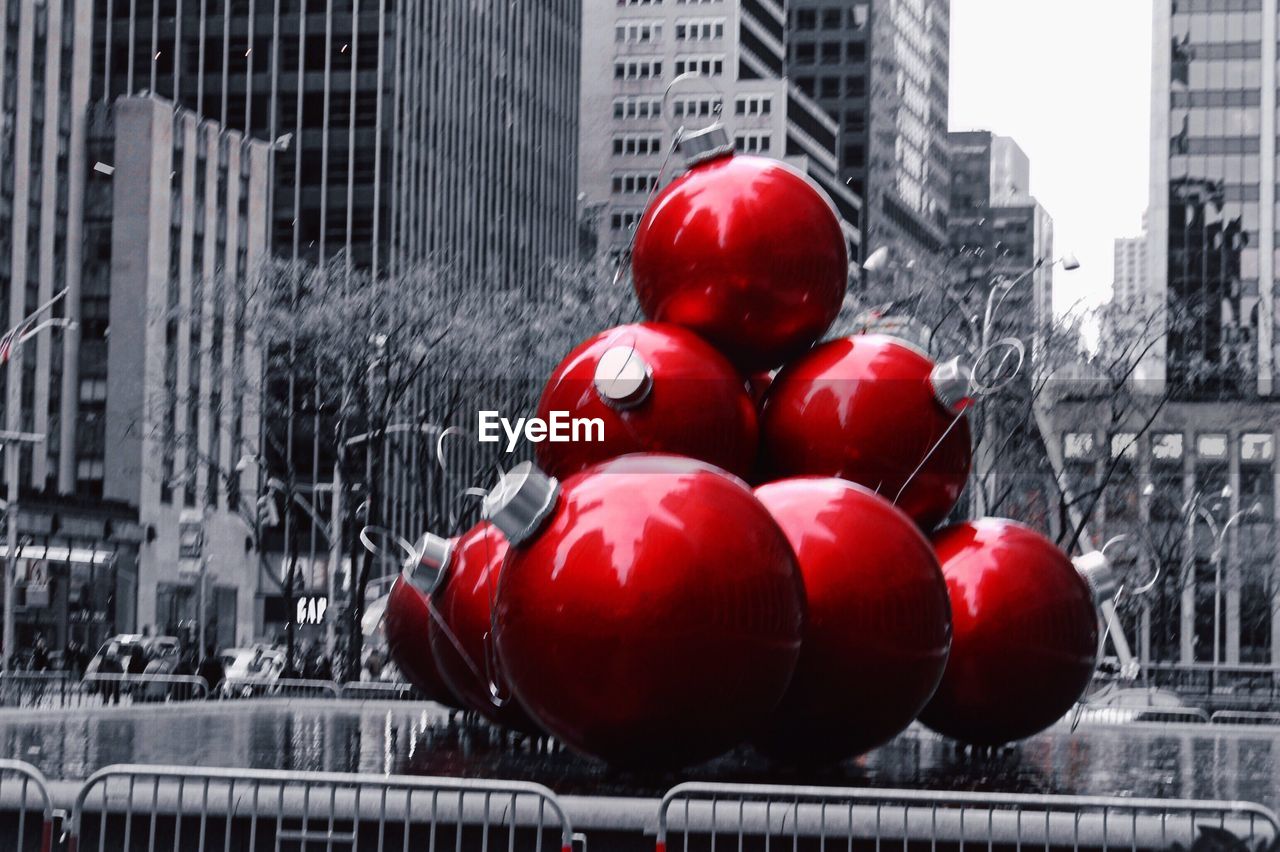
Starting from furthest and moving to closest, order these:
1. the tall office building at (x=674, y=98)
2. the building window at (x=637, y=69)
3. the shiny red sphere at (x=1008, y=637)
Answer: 1. the building window at (x=637, y=69)
2. the tall office building at (x=674, y=98)
3. the shiny red sphere at (x=1008, y=637)

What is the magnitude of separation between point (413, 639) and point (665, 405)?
13.4ft

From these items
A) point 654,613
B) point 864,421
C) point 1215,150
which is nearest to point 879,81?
point 1215,150

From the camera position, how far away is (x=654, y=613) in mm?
11305

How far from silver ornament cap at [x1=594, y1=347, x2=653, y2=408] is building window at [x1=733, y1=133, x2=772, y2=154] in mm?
102640

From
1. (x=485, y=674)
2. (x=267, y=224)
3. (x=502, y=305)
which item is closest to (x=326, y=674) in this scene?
(x=502, y=305)

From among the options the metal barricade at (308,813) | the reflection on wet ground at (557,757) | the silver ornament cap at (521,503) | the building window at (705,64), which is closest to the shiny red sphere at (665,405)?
the silver ornament cap at (521,503)

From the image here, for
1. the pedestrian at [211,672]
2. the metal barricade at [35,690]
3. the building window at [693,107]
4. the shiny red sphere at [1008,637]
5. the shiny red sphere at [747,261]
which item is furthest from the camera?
the building window at [693,107]

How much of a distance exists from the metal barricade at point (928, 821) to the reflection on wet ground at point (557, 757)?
189 centimetres

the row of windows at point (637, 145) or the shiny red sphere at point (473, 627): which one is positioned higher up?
the row of windows at point (637, 145)

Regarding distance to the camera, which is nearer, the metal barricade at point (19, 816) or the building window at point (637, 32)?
the metal barricade at point (19, 816)

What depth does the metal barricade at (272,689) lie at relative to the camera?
102 feet

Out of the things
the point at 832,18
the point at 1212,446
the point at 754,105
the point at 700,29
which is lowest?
the point at 1212,446

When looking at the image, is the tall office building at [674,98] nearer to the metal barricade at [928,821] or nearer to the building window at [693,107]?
the building window at [693,107]

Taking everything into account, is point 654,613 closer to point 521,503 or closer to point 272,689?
point 521,503
